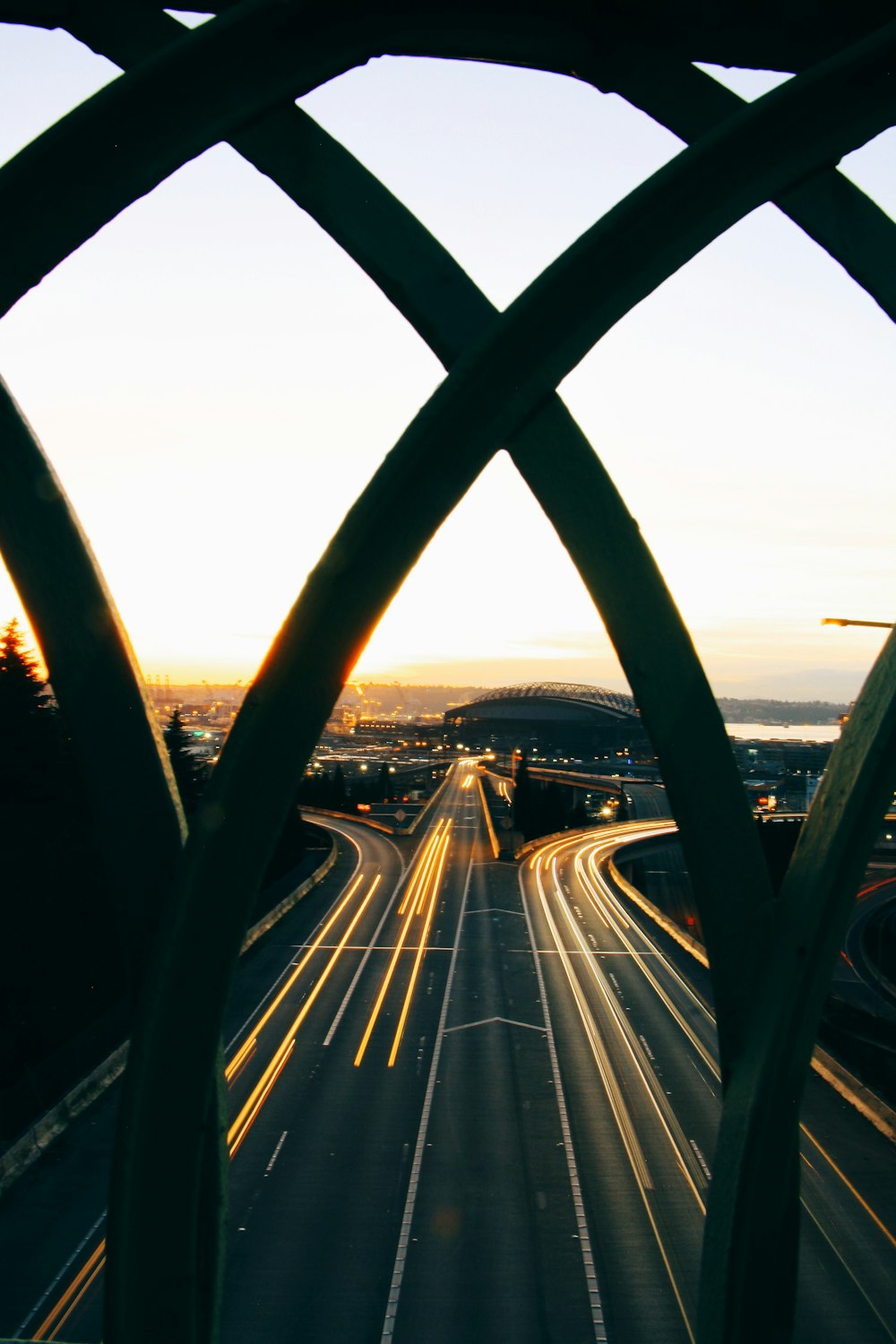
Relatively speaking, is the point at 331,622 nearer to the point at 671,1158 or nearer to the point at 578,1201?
the point at 578,1201

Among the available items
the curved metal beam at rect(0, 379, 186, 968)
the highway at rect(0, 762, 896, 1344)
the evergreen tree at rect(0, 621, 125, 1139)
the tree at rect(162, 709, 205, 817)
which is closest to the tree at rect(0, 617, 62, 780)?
the evergreen tree at rect(0, 621, 125, 1139)

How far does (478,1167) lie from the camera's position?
18.0 metres

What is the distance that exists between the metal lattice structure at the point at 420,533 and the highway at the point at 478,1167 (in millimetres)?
12343

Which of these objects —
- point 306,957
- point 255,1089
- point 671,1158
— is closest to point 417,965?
point 306,957

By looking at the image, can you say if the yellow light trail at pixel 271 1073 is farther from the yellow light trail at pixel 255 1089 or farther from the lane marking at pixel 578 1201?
the lane marking at pixel 578 1201

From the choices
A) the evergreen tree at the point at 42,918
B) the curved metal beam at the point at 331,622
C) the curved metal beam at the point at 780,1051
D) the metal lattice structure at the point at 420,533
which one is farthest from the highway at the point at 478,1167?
the curved metal beam at the point at 331,622

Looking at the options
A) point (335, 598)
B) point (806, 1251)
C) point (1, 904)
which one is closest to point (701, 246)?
point (335, 598)

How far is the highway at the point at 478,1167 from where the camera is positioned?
45.2ft

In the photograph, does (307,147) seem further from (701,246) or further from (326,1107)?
(326,1107)

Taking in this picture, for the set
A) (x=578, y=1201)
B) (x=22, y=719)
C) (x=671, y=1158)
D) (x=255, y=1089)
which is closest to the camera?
(x=578, y=1201)

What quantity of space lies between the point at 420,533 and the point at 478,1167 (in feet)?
58.7

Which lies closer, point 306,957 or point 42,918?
point 42,918

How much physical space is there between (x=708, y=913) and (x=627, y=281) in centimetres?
203

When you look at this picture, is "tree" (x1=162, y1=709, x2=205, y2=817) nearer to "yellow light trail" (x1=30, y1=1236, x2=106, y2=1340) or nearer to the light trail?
the light trail
